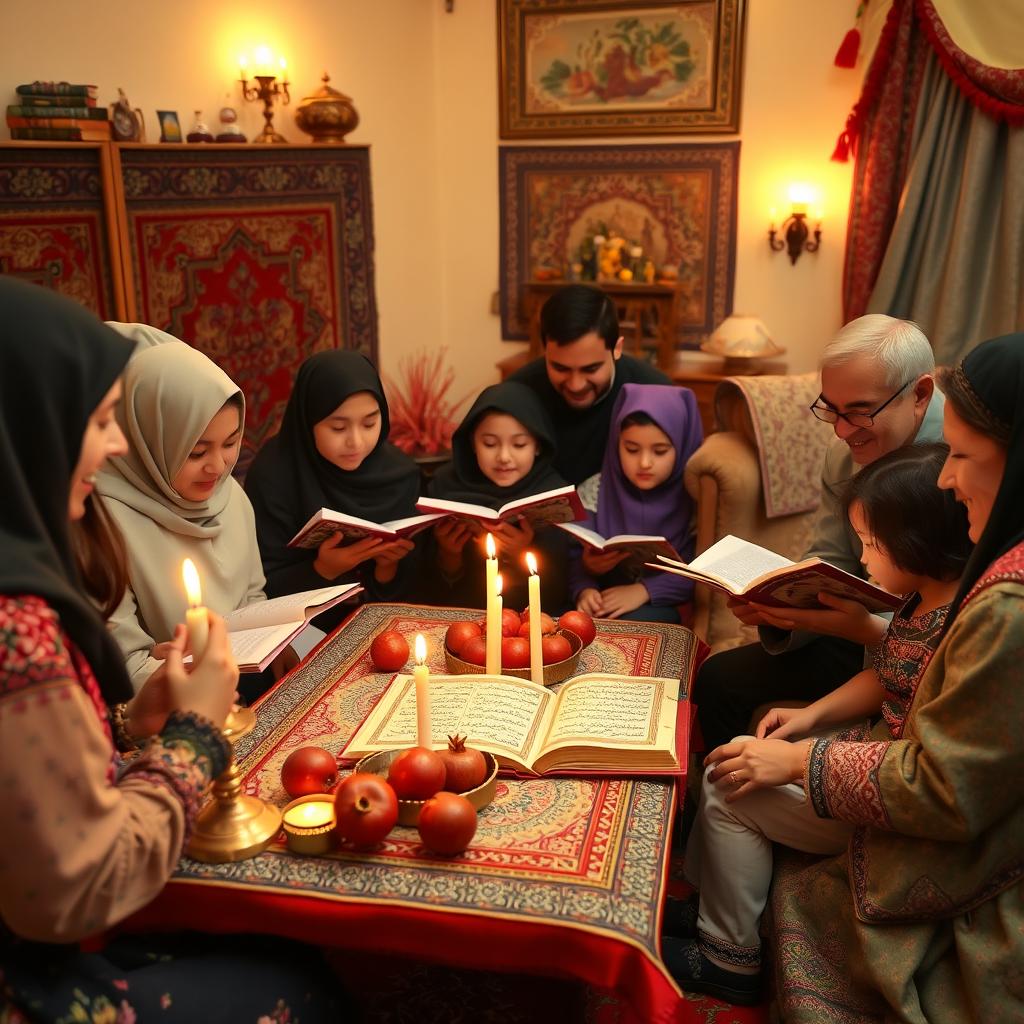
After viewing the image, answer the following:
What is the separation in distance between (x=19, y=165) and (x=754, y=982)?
344 centimetres

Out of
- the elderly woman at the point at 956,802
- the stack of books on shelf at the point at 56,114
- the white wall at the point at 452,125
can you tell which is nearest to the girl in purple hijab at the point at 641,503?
the elderly woman at the point at 956,802

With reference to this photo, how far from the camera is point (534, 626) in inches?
83.4

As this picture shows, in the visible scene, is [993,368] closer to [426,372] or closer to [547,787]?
[547,787]

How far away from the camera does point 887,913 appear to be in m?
1.71

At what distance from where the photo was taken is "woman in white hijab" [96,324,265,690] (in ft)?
7.97

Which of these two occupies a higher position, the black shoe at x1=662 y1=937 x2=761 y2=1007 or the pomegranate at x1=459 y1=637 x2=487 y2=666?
the pomegranate at x1=459 y1=637 x2=487 y2=666

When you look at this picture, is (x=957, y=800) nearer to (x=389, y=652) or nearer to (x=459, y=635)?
(x=459, y=635)

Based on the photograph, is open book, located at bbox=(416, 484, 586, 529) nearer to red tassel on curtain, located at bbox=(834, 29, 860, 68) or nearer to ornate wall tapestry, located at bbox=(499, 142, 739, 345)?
ornate wall tapestry, located at bbox=(499, 142, 739, 345)

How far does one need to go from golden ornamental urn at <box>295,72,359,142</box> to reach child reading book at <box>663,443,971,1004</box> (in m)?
3.73

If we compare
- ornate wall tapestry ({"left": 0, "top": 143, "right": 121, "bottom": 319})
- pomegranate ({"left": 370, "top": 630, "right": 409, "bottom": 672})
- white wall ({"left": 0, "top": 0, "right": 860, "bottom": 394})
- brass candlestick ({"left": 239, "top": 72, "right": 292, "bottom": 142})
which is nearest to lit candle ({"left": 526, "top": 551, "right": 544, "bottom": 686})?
pomegranate ({"left": 370, "top": 630, "right": 409, "bottom": 672})

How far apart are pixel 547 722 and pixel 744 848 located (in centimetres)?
53

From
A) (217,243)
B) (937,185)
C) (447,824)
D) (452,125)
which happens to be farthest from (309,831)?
(452,125)

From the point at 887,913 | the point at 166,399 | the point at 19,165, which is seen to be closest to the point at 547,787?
the point at 887,913

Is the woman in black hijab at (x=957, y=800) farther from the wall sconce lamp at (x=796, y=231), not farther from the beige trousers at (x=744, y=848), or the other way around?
the wall sconce lamp at (x=796, y=231)
